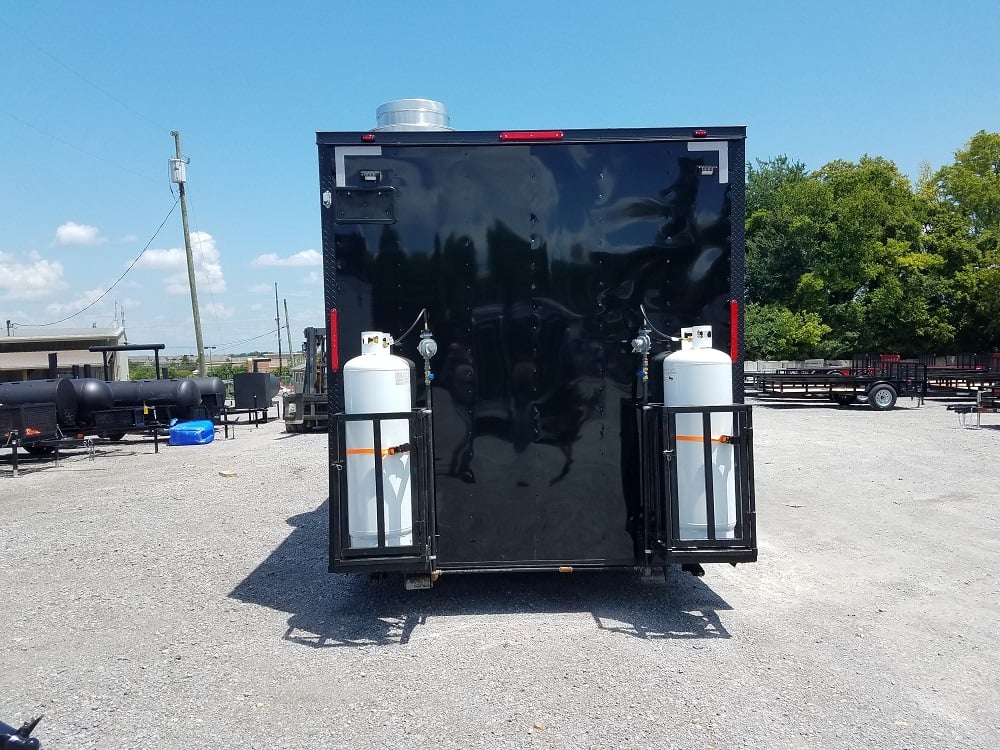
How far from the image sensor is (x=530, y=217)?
15.9 feet

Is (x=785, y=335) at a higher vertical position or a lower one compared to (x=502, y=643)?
higher

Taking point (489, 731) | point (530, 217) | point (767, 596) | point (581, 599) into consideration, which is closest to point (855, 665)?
point (767, 596)

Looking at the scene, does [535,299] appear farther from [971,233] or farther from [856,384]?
[971,233]

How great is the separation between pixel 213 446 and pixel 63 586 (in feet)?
37.2

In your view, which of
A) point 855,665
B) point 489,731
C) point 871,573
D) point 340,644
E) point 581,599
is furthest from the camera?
Result: point 871,573

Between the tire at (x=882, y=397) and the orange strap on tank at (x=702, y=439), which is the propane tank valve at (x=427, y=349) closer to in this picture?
the orange strap on tank at (x=702, y=439)

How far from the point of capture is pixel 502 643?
4445 mm

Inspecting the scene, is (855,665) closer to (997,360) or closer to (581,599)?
(581,599)

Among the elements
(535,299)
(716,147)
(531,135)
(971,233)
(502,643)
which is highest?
(971,233)

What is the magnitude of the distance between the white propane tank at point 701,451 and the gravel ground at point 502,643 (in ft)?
2.45

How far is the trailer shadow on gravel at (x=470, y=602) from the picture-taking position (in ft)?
15.4

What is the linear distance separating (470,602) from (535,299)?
7.51 feet

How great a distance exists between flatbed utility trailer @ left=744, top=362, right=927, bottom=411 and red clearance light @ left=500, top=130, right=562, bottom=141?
20.5m

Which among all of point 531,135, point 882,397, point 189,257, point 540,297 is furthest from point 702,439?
point 189,257
